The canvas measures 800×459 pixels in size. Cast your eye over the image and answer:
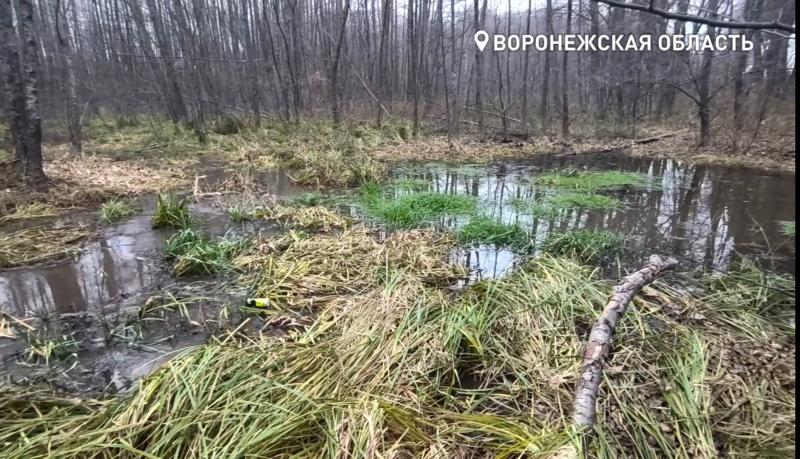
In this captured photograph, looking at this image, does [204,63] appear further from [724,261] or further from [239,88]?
[724,261]

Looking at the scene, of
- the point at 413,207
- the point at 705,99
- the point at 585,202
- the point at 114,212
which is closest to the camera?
the point at 114,212

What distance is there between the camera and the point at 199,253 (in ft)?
14.3

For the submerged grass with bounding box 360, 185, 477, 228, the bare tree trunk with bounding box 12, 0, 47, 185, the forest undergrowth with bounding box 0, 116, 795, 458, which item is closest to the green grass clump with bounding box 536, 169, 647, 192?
the submerged grass with bounding box 360, 185, 477, 228

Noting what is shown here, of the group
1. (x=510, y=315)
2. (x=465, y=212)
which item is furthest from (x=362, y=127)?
(x=510, y=315)

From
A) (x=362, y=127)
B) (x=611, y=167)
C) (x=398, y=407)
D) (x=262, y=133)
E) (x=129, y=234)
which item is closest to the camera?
(x=398, y=407)

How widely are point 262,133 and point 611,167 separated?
37.0ft

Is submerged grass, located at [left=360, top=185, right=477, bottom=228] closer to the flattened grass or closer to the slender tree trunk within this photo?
the flattened grass

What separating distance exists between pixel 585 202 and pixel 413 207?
118 inches

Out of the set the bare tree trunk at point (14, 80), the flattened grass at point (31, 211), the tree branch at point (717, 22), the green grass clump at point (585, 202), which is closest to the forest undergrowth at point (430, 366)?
the flattened grass at point (31, 211)

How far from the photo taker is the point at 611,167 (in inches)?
421

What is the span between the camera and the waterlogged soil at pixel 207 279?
2.96 meters

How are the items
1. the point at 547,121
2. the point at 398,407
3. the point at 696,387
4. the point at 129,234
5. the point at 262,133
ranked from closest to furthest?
the point at 398,407 → the point at 696,387 → the point at 129,234 → the point at 262,133 → the point at 547,121

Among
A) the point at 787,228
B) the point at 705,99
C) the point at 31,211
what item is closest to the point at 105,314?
the point at 31,211

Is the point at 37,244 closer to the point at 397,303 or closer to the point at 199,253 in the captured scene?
the point at 199,253
